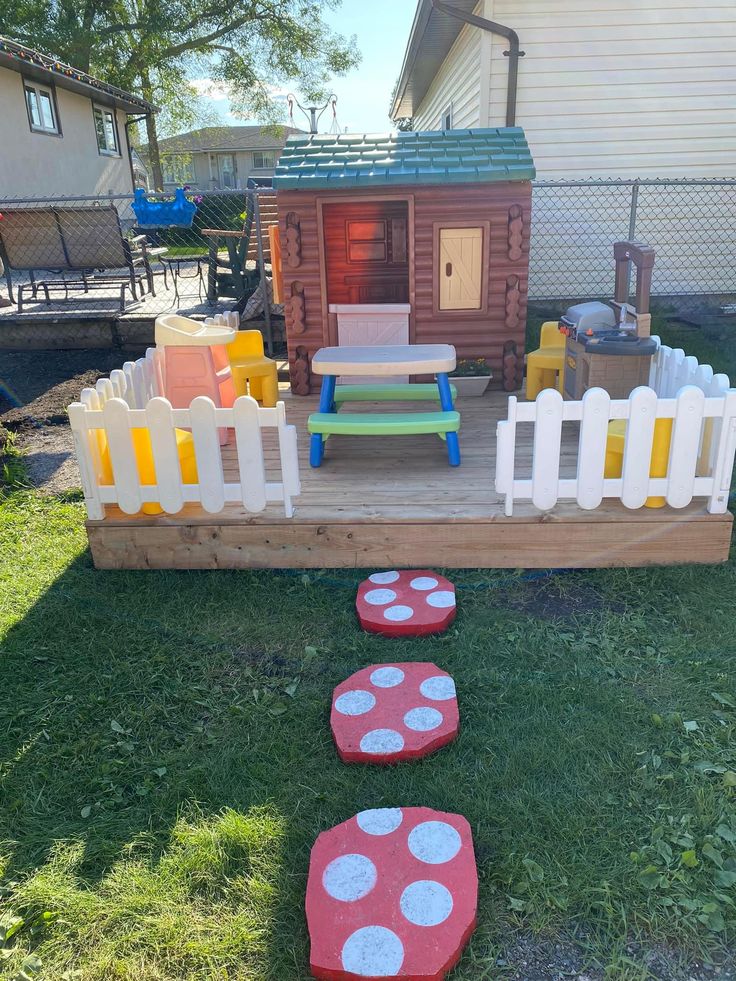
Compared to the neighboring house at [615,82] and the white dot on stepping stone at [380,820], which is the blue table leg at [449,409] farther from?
the neighboring house at [615,82]

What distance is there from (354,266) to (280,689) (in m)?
4.83

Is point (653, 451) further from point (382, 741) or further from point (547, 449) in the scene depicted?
point (382, 741)

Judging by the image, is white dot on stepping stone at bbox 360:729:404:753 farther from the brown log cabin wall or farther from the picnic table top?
the brown log cabin wall

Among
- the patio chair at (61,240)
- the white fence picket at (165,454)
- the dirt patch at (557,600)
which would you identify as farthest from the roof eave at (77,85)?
the dirt patch at (557,600)

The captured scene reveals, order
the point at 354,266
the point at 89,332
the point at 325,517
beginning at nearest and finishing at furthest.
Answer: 1. the point at 325,517
2. the point at 354,266
3. the point at 89,332

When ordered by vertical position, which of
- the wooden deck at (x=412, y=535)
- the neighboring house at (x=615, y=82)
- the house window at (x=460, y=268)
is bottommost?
the wooden deck at (x=412, y=535)

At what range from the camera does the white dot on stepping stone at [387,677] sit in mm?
3221

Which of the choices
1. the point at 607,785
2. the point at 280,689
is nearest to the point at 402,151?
the point at 280,689

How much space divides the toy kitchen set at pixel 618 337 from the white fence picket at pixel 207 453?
2584 mm

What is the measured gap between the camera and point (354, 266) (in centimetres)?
704

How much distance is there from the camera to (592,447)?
3.88 m

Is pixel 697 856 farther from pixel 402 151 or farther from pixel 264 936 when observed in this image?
pixel 402 151

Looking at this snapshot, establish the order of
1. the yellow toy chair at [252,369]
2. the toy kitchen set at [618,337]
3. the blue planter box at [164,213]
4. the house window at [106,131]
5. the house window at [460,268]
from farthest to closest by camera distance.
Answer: the house window at [106,131], the blue planter box at [164,213], the house window at [460,268], the yellow toy chair at [252,369], the toy kitchen set at [618,337]

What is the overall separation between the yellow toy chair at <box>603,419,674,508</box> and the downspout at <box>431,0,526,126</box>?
262 inches
